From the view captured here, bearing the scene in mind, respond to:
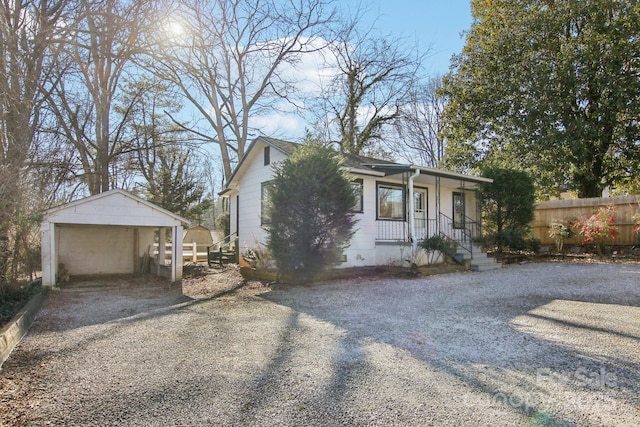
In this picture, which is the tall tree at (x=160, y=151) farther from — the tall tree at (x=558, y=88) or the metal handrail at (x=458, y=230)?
the tall tree at (x=558, y=88)

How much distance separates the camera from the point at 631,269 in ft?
31.9

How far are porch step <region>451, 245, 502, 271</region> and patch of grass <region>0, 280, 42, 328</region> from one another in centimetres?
1052

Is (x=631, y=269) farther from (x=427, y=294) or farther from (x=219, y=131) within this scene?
(x=219, y=131)

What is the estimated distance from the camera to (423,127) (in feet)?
91.8

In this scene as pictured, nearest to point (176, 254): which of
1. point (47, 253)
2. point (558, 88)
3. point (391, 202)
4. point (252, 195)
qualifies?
point (47, 253)

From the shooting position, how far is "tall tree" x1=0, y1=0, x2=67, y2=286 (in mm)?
5910

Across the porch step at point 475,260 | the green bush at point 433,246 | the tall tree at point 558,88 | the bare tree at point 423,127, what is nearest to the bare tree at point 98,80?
the green bush at point 433,246

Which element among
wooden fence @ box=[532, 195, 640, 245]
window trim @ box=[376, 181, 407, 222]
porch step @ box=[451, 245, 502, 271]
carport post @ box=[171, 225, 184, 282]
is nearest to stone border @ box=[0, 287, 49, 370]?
carport post @ box=[171, 225, 184, 282]

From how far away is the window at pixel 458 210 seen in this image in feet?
47.5

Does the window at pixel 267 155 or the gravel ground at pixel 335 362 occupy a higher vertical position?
the window at pixel 267 155

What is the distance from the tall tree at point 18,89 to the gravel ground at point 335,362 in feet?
5.49

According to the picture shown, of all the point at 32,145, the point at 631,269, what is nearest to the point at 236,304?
the point at 32,145

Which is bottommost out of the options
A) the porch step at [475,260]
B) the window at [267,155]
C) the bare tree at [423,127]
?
the porch step at [475,260]

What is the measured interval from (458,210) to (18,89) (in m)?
13.4
